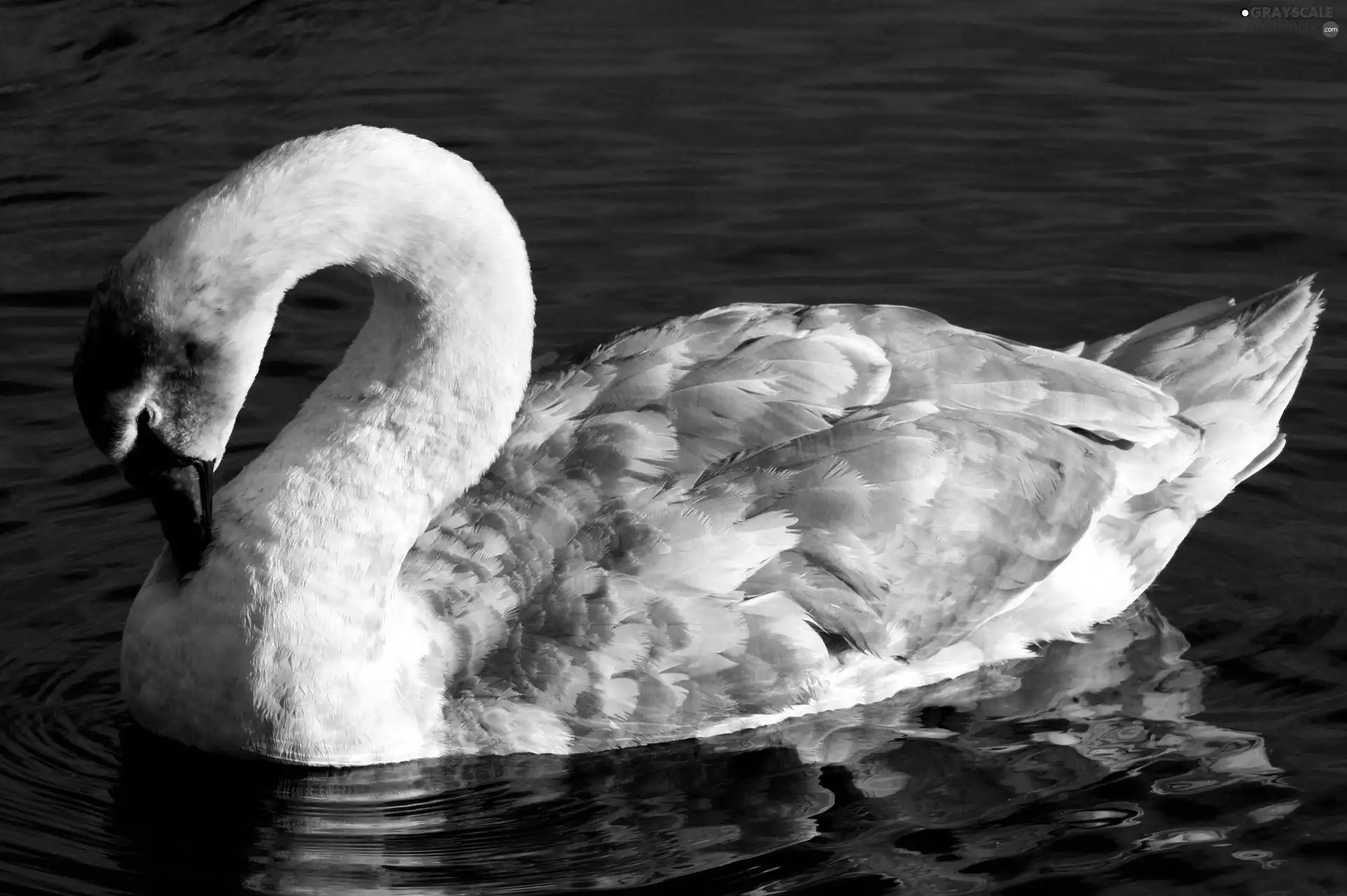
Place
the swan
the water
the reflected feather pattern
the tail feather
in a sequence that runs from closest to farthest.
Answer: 1. the swan
2. the water
3. the reflected feather pattern
4. the tail feather

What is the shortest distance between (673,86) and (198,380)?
541 centimetres

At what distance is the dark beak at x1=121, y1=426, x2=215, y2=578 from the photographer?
19.8 feet

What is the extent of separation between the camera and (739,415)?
22.2 feet

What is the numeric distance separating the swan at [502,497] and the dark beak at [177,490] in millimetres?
10

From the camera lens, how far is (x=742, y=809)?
644 cm

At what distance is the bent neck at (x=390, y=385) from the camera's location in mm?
5996

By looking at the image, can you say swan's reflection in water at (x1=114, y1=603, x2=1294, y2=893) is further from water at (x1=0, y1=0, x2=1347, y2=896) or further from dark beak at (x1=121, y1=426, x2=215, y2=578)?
dark beak at (x1=121, y1=426, x2=215, y2=578)

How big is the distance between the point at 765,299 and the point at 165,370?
13.1 feet

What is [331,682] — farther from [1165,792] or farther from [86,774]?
[1165,792]

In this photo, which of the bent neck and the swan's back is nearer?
the bent neck

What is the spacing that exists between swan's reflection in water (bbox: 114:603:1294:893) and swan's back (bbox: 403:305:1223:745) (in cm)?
21

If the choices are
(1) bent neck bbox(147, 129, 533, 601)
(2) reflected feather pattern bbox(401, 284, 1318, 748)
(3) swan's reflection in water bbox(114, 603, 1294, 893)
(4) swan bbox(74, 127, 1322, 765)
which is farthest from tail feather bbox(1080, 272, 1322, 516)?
(1) bent neck bbox(147, 129, 533, 601)

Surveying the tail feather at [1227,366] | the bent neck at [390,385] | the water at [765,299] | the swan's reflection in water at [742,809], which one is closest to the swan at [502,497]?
the bent neck at [390,385]

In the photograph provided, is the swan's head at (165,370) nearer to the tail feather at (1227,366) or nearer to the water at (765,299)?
the water at (765,299)
